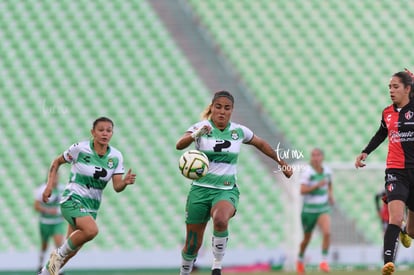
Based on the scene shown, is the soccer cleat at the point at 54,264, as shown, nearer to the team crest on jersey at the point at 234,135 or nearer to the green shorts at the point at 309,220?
the team crest on jersey at the point at 234,135

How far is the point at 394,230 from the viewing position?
9031 millimetres

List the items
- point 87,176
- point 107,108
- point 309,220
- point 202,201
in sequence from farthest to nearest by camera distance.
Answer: point 107,108, point 309,220, point 87,176, point 202,201

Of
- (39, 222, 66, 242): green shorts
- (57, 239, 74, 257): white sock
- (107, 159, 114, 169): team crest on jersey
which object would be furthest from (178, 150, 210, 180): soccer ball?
(39, 222, 66, 242): green shorts

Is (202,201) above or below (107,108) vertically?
below

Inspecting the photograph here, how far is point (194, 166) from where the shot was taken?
9180 millimetres

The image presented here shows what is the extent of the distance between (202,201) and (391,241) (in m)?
1.95

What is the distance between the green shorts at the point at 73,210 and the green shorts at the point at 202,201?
52.4 inches

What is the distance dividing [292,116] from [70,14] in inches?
222

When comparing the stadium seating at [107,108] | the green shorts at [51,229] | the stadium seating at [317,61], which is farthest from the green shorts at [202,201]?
the stadium seating at [317,61]

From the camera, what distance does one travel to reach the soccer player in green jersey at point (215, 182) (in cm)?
935

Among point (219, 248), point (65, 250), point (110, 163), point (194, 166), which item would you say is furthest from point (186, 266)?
point (110, 163)

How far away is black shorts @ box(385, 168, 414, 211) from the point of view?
914cm

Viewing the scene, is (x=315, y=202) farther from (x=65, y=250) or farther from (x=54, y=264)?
(x=54, y=264)

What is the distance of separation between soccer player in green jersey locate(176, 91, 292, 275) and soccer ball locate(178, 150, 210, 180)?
0.17m
